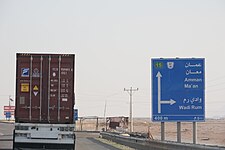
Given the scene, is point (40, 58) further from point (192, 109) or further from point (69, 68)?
point (192, 109)

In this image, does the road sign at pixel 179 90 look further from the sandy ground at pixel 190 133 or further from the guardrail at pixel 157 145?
the sandy ground at pixel 190 133

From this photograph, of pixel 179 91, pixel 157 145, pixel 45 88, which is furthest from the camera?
pixel 45 88

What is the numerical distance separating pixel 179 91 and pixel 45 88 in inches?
235

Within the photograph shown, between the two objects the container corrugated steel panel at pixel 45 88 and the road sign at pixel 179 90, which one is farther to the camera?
the container corrugated steel panel at pixel 45 88

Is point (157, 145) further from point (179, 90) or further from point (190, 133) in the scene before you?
point (190, 133)

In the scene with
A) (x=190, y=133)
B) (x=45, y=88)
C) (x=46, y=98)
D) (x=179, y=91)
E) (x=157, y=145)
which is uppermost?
(x=45, y=88)

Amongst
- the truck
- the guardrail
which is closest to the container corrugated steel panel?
the truck

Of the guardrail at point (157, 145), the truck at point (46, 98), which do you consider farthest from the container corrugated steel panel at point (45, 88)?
the guardrail at point (157, 145)

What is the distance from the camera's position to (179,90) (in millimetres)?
22609

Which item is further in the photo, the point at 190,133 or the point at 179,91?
the point at 190,133

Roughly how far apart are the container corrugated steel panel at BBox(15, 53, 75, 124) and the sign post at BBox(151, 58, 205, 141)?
3.85 m

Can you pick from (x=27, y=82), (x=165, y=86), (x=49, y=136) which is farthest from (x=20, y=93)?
(x=165, y=86)

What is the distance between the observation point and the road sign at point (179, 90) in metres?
22.5

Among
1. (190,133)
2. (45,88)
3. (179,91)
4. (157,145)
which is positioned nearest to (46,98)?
(45,88)
